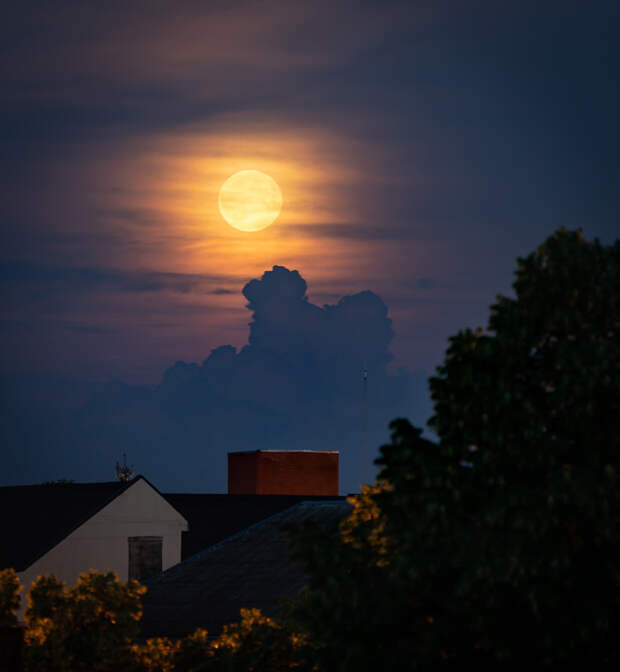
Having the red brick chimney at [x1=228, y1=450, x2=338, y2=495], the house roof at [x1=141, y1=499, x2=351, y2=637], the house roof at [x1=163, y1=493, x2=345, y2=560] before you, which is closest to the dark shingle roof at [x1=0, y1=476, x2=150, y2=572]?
the house roof at [x1=163, y1=493, x2=345, y2=560]

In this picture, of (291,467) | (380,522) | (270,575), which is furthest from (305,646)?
(291,467)

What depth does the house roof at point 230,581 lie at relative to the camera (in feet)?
123

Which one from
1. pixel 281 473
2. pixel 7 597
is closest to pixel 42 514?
pixel 281 473

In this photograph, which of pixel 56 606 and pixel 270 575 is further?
pixel 270 575

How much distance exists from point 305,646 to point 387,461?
520cm

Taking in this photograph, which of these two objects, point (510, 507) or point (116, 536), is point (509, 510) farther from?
point (116, 536)

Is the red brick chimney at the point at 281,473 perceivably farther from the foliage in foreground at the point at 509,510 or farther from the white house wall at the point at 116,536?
the foliage in foreground at the point at 509,510

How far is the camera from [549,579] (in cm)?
1488

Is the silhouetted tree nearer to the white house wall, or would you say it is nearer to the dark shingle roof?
the dark shingle roof

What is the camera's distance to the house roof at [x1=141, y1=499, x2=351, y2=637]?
3741cm

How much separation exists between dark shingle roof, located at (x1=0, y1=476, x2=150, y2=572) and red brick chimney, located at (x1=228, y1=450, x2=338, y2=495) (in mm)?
17095

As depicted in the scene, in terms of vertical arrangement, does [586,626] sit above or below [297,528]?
below

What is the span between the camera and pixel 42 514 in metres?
62.5

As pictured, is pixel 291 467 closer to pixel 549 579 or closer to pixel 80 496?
pixel 80 496
